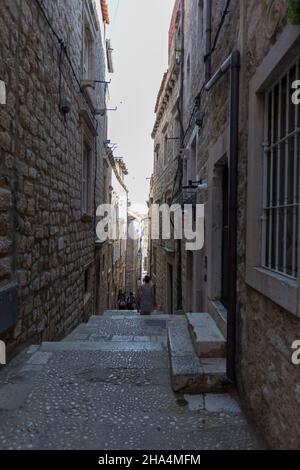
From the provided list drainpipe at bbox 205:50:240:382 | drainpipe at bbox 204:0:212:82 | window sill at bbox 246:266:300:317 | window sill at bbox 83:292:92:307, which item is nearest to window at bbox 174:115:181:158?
window sill at bbox 83:292:92:307

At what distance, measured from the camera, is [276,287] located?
6.95 feet

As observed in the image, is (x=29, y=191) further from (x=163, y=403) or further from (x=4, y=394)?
(x=163, y=403)

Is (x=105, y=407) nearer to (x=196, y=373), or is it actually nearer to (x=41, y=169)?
(x=196, y=373)

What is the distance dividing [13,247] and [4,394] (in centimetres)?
128

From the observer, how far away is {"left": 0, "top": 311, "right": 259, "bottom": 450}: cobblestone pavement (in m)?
2.35

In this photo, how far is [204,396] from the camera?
9.82ft

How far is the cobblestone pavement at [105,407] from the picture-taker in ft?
7.72

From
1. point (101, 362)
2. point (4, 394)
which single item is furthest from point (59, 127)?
point (4, 394)

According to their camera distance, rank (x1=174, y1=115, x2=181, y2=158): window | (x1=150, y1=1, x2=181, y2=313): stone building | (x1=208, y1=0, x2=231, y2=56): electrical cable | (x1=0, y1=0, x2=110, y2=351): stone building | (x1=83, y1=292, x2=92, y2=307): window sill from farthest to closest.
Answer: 1. (x1=174, y1=115, x2=181, y2=158): window
2. (x1=150, y1=1, x2=181, y2=313): stone building
3. (x1=83, y1=292, x2=92, y2=307): window sill
4. (x1=208, y1=0, x2=231, y2=56): electrical cable
5. (x1=0, y1=0, x2=110, y2=351): stone building

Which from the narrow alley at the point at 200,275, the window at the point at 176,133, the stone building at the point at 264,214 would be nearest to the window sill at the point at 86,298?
the narrow alley at the point at 200,275

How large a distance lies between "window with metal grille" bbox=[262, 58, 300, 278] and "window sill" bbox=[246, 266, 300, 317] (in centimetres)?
8

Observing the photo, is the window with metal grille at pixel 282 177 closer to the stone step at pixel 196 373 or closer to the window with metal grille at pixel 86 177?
the stone step at pixel 196 373

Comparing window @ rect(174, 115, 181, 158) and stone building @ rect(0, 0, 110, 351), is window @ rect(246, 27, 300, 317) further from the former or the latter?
window @ rect(174, 115, 181, 158)

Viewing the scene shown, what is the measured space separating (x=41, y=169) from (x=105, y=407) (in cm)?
278
